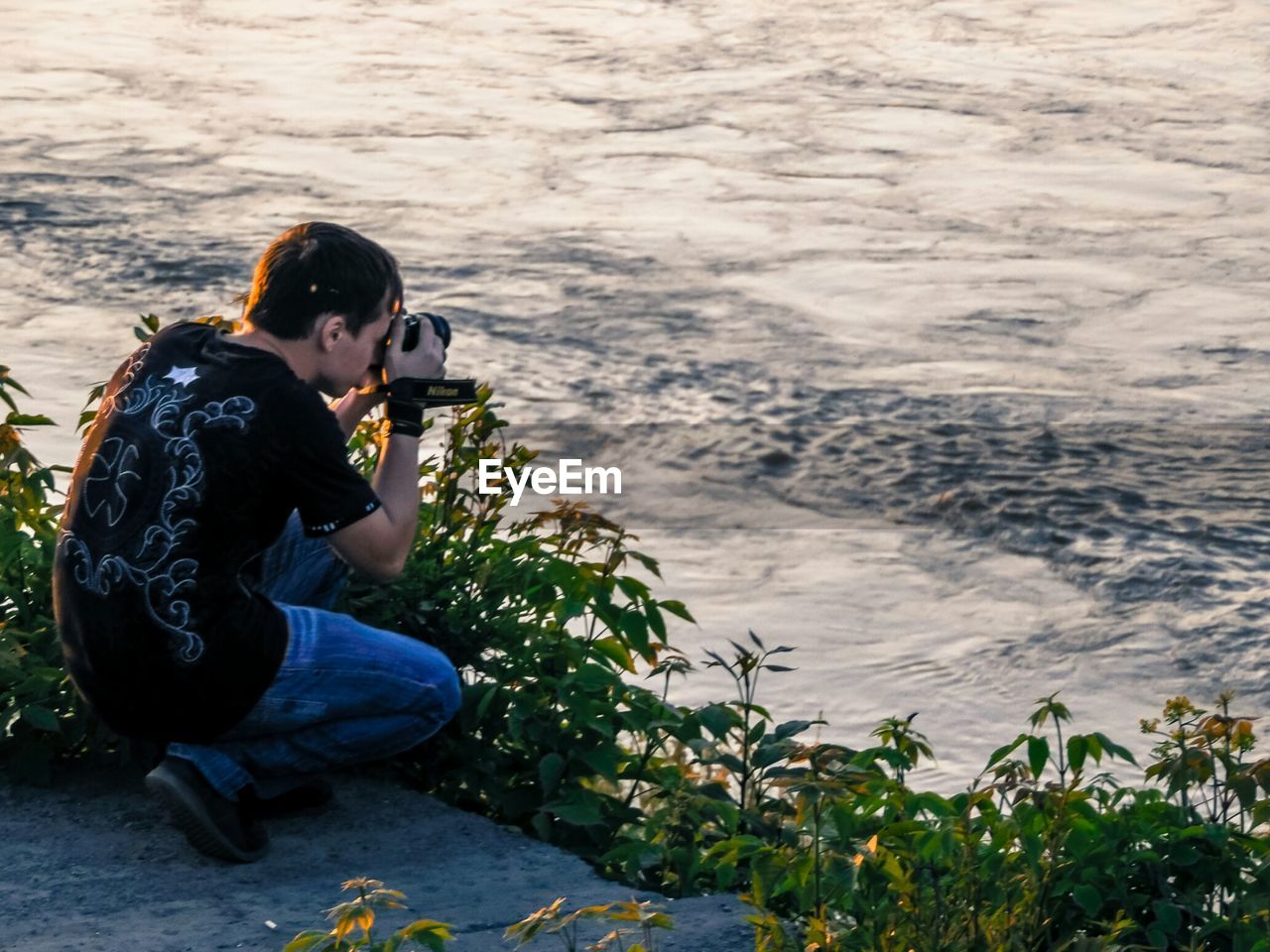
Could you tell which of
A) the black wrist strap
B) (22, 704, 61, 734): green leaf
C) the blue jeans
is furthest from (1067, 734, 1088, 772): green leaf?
(22, 704, 61, 734): green leaf

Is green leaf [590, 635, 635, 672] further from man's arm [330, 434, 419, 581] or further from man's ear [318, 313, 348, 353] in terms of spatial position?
man's ear [318, 313, 348, 353]

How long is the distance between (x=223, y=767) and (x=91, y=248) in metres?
4.68

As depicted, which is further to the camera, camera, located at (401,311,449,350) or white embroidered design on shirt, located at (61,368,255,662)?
camera, located at (401,311,449,350)

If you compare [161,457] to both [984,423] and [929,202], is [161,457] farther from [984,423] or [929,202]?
[929,202]

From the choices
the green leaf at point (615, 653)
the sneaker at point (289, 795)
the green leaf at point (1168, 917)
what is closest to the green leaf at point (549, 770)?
the green leaf at point (615, 653)

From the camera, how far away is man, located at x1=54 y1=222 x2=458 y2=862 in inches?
120

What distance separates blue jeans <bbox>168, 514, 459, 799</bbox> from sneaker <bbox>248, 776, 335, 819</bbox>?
0.08ft

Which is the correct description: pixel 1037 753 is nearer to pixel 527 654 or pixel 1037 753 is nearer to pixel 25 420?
pixel 527 654

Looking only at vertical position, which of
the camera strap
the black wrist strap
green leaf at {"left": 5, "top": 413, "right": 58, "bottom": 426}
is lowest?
green leaf at {"left": 5, "top": 413, "right": 58, "bottom": 426}

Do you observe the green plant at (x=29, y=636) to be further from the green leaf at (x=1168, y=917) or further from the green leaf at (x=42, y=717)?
the green leaf at (x=1168, y=917)

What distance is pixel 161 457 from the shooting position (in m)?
3.04

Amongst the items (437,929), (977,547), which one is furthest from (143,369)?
(977,547)

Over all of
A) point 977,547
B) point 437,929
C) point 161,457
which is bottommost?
point 977,547

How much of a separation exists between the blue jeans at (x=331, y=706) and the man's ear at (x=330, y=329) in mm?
465
